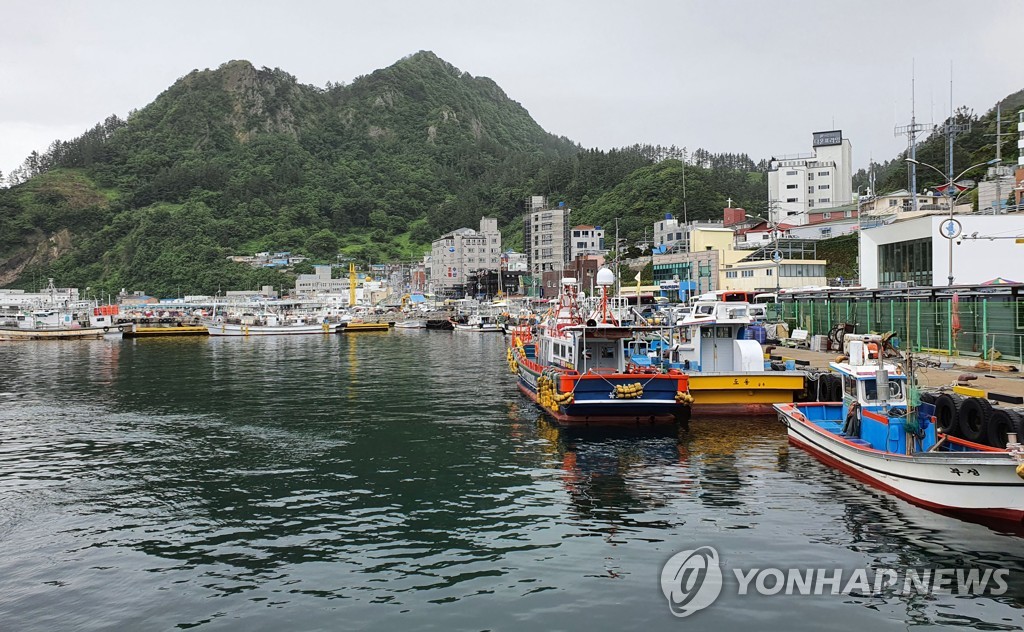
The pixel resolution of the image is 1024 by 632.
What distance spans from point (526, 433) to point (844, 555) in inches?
645

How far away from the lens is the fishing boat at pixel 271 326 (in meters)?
120

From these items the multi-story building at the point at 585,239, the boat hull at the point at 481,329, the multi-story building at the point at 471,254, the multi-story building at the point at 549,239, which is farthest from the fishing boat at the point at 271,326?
the multi-story building at the point at 471,254

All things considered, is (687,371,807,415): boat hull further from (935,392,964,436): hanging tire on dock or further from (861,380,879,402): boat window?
(935,392,964,436): hanging tire on dock

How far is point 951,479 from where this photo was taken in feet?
53.9

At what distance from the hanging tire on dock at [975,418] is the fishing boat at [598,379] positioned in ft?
36.0

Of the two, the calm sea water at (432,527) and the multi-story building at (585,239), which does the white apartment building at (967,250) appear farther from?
the multi-story building at (585,239)

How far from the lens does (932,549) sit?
15.0 meters

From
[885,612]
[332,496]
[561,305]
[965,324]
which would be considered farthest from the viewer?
[561,305]

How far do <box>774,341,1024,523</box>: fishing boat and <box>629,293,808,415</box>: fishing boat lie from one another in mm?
5333

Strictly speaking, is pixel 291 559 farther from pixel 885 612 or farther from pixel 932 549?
pixel 932 549

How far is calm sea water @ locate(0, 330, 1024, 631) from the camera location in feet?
41.5

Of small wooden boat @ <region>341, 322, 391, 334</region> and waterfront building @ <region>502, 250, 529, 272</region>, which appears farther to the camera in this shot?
waterfront building @ <region>502, 250, 529, 272</region>

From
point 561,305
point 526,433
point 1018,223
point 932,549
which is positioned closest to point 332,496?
point 526,433

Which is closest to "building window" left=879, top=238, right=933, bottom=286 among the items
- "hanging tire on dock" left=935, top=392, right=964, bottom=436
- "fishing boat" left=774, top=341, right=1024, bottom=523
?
"fishing boat" left=774, top=341, right=1024, bottom=523
